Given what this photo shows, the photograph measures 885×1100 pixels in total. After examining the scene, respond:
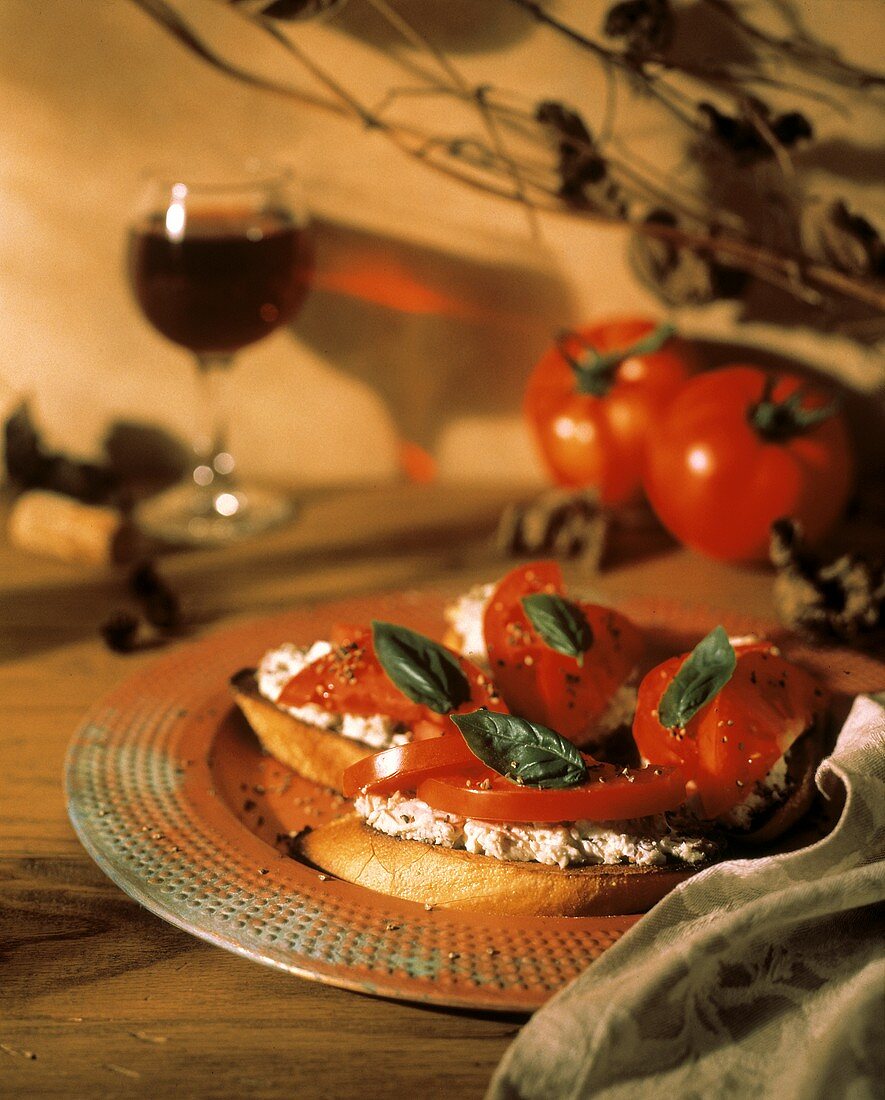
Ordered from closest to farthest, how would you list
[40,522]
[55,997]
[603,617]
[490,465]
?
1. [55,997]
2. [603,617]
3. [40,522]
4. [490,465]

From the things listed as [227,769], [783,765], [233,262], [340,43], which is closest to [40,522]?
[233,262]

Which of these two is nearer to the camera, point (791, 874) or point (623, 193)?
point (791, 874)

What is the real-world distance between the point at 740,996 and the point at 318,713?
0.49 m

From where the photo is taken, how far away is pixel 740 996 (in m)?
0.82

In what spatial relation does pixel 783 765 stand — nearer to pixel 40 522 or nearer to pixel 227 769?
pixel 227 769

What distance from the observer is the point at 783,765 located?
3.43 ft

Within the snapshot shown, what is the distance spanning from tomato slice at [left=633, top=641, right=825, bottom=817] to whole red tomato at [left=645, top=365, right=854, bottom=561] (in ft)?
2.00

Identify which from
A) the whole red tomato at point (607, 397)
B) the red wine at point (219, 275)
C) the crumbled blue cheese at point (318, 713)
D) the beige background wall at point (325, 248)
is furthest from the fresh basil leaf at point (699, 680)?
the beige background wall at point (325, 248)

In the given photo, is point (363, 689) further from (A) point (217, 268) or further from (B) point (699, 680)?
(A) point (217, 268)

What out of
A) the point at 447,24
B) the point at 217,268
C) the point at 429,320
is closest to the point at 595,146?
the point at 447,24

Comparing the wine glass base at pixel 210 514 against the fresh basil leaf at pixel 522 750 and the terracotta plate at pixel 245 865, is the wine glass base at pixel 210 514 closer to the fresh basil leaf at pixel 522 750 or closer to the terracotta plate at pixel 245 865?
the terracotta plate at pixel 245 865

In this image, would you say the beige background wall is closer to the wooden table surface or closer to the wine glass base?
the wine glass base

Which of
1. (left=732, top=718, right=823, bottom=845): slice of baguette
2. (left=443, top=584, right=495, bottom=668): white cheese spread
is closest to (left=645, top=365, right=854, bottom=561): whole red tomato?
(left=443, top=584, right=495, bottom=668): white cheese spread

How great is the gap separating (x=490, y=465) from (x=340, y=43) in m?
0.73
